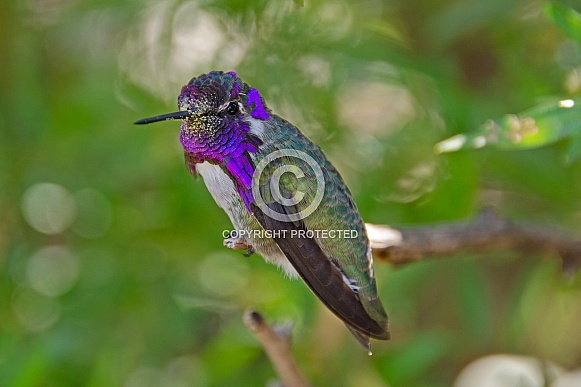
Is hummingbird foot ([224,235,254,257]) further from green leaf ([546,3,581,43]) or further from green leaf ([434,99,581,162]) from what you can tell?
green leaf ([546,3,581,43])

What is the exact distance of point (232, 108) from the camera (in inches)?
68.4

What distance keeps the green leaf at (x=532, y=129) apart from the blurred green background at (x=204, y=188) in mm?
640

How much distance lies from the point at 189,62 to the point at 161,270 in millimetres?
700

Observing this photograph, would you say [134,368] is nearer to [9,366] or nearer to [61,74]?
[9,366]

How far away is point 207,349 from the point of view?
8.89ft

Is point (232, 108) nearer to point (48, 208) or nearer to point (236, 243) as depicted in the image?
point (236, 243)

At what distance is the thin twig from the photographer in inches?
63.7

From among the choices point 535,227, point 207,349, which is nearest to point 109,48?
point 207,349

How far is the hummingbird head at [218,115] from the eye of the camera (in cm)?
167

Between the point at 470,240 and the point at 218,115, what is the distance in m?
0.77

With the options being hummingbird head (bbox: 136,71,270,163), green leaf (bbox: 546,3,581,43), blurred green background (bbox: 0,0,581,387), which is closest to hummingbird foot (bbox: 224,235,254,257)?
hummingbird head (bbox: 136,71,270,163)

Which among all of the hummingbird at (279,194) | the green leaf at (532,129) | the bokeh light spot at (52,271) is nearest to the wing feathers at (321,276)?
the hummingbird at (279,194)

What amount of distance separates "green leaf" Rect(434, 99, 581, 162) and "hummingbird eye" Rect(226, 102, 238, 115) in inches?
18.1

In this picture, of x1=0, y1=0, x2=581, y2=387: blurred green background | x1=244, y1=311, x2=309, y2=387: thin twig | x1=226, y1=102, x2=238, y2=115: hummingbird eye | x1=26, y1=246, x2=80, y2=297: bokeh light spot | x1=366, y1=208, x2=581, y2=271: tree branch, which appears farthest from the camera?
x1=26, y1=246, x2=80, y2=297: bokeh light spot
